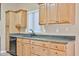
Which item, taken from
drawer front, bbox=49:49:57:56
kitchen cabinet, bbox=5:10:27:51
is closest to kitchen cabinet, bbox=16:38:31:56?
kitchen cabinet, bbox=5:10:27:51

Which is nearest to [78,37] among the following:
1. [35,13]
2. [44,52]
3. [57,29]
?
[57,29]

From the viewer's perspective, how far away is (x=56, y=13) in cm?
181

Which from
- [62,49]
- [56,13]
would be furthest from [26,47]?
[56,13]

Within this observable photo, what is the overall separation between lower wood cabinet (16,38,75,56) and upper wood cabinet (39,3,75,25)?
0.25m

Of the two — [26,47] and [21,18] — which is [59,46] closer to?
[26,47]

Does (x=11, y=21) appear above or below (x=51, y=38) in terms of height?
above

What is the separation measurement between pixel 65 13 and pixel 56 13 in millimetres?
104

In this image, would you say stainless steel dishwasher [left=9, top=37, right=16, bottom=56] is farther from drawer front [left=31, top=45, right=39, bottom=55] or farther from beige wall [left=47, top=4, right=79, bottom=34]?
beige wall [left=47, top=4, right=79, bottom=34]

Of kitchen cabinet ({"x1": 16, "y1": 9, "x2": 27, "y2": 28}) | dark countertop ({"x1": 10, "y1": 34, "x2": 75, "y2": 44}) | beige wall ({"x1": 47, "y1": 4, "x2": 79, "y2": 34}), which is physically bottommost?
dark countertop ({"x1": 10, "y1": 34, "x2": 75, "y2": 44})

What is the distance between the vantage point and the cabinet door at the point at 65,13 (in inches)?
69.2

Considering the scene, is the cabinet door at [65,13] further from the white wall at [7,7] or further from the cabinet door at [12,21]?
the cabinet door at [12,21]

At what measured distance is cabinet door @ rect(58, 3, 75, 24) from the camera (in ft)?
5.77

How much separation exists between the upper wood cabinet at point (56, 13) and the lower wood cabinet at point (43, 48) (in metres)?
0.25

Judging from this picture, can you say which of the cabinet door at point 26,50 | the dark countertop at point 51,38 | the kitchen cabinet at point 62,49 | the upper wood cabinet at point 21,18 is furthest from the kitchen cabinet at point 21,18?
the kitchen cabinet at point 62,49
